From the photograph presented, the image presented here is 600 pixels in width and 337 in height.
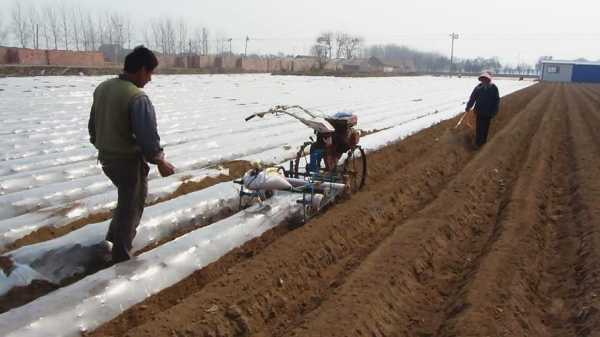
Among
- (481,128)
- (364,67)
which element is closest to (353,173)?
(481,128)

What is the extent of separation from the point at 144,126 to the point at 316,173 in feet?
10.8

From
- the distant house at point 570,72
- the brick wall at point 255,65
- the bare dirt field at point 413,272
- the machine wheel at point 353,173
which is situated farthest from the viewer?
the distant house at point 570,72

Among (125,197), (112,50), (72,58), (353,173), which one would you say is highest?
(112,50)

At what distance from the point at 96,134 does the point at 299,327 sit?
2.19 meters

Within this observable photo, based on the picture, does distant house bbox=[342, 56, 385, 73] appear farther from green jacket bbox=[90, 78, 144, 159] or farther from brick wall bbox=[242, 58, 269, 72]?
green jacket bbox=[90, 78, 144, 159]

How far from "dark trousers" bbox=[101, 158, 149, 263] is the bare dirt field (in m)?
0.58

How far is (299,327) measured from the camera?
12.2 ft

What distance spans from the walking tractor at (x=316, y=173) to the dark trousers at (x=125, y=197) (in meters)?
1.70

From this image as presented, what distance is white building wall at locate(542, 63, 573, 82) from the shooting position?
77750 mm

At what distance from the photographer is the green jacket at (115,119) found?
3938mm

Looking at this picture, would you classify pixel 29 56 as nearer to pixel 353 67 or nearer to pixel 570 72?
pixel 353 67

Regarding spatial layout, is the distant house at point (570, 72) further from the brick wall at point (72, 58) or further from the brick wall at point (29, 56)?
the brick wall at point (29, 56)

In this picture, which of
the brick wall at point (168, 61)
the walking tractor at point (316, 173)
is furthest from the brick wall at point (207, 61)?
the walking tractor at point (316, 173)

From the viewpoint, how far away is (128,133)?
13.3 ft
